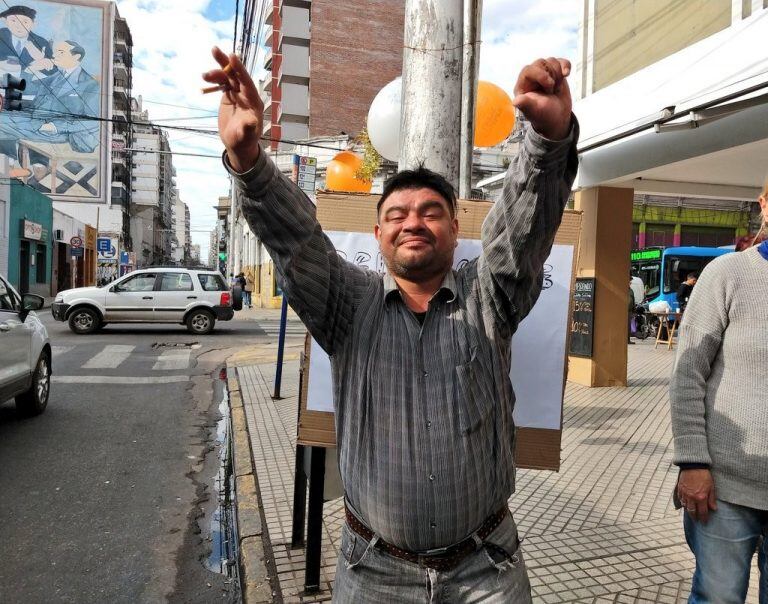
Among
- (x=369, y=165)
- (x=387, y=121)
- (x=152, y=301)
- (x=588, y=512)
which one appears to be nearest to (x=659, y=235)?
(x=152, y=301)

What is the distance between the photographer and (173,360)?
11727mm

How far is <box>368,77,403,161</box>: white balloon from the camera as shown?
465 cm

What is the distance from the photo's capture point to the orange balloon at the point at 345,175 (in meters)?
6.94

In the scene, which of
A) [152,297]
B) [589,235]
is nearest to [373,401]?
[589,235]

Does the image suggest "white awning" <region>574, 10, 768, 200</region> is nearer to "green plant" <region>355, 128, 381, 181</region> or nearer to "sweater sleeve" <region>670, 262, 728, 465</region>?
"green plant" <region>355, 128, 381, 181</region>

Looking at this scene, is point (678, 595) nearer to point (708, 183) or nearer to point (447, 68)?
point (447, 68)

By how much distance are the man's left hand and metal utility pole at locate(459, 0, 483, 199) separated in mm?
2141

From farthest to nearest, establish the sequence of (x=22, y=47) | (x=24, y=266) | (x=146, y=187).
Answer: (x=146, y=187) < (x=22, y=47) < (x=24, y=266)

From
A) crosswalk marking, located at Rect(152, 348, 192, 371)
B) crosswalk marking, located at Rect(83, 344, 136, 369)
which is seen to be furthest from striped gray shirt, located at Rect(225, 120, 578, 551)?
crosswalk marking, located at Rect(83, 344, 136, 369)

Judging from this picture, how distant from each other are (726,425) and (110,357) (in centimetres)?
1154

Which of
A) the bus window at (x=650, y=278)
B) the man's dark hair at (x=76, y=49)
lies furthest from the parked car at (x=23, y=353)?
the man's dark hair at (x=76, y=49)

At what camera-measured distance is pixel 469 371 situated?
167cm

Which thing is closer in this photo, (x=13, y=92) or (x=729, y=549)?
(x=729, y=549)

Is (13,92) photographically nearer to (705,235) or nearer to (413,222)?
(413,222)
